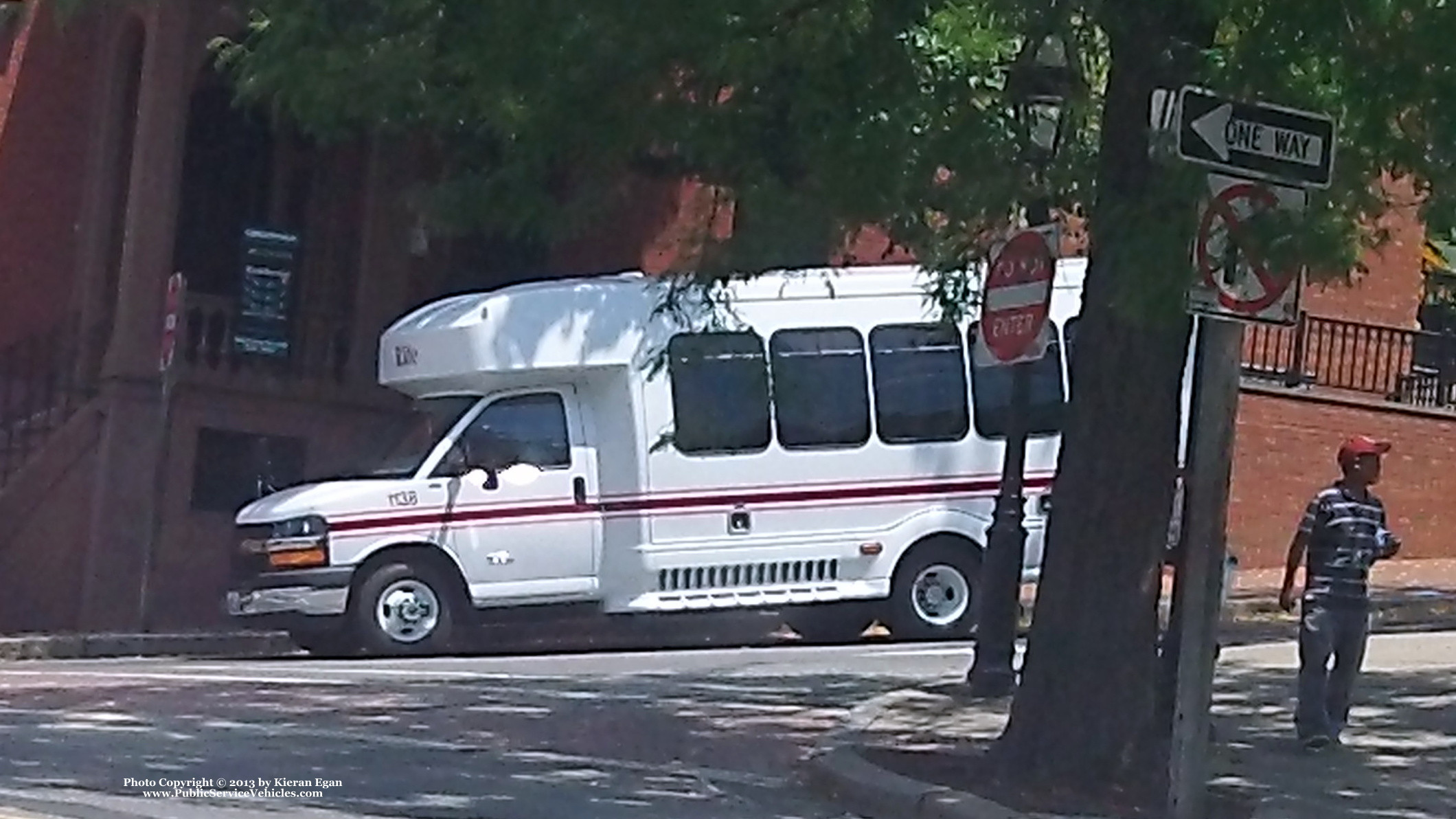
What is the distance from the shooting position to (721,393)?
20.7m

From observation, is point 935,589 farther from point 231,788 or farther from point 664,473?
point 231,788

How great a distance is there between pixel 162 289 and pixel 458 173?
10.4m

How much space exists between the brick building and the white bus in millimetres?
2421

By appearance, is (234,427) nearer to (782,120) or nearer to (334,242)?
(334,242)

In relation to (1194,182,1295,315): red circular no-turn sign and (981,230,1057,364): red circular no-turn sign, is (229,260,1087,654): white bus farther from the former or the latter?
(1194,182,1295,315): red circular no-turn sign

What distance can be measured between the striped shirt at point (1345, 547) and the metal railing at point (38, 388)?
13.7 meters

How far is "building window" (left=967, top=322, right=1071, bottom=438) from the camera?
68.4ft

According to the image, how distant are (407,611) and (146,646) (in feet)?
7.60

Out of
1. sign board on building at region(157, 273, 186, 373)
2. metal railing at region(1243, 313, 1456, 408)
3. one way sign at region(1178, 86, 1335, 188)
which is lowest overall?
sign board on building at region(157, 273, 186, 373)

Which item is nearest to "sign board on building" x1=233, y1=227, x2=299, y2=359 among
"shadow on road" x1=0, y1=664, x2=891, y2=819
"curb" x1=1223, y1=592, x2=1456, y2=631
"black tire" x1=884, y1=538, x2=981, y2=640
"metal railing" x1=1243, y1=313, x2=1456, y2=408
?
"black tire" x1=884, y1=538, x2=981, y2=640

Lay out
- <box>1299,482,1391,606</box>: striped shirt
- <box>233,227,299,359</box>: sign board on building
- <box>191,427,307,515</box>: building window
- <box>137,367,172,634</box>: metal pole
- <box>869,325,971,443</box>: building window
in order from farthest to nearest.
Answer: <box>233,227,299,359</box>: sign board on building → <box>191,427,307,515</box>: building window → <box>137,367,172,634</box>: metal pole → <box>869,325,971,443</box>: building window → <box>1299,482,1391,606</box>: striped shirt

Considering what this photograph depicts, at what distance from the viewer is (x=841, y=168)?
10.8m

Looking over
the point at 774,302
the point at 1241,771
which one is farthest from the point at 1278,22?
the point at 774,302

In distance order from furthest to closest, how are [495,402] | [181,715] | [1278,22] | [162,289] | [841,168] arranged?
[162,289] < [495,402] < [181,715] < [841,168] < [1278,22]
